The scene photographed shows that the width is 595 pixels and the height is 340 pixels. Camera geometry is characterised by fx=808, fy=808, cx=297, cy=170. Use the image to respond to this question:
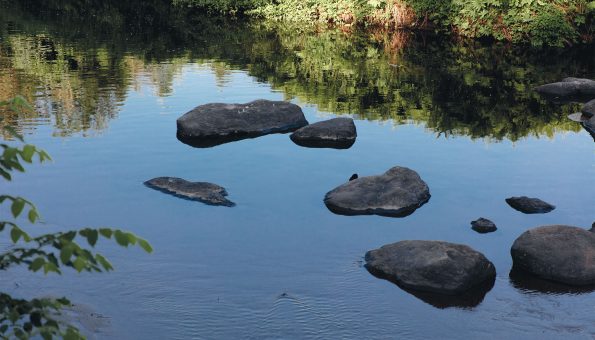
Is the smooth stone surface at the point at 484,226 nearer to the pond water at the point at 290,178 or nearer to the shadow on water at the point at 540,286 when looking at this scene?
the pond water at the point at 290,178

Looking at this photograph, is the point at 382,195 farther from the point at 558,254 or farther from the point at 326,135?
the point at 326,135

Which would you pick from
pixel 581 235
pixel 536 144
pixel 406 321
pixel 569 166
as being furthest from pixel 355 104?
pixel 406 321

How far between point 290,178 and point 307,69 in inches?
495

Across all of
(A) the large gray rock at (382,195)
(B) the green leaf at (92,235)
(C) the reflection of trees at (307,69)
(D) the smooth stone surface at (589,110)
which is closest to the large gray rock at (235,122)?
(C) the reflection of trees at (307,69)

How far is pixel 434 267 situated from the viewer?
32.0 feet

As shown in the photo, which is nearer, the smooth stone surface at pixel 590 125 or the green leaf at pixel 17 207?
the green leaf at pixel 17 207

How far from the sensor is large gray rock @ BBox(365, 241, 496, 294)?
31.8ft

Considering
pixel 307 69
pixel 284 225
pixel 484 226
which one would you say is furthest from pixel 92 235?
pixel 307 69

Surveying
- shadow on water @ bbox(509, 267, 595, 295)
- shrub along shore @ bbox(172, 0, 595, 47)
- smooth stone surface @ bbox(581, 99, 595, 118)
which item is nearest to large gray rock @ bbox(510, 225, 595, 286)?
shadow on water @ bbox(509, 267, 595, 295)

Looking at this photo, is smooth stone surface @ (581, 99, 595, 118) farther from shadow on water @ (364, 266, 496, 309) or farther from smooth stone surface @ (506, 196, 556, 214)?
shadow on water @ (364, 266, 496, 309)

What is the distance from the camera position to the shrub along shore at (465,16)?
3135cm

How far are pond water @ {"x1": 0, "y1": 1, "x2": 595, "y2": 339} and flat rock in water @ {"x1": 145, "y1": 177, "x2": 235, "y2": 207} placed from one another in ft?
0.68

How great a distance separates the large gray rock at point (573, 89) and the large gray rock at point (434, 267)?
13.3m

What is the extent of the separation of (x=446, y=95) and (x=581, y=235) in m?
12.2
